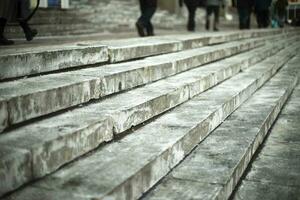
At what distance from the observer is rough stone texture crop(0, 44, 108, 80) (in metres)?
2.71

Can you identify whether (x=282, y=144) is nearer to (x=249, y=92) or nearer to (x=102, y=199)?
(x=249, y=92)

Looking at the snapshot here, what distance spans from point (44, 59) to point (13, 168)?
55.8 inches

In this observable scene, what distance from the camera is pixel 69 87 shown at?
2.66 m

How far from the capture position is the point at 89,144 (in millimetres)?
2346

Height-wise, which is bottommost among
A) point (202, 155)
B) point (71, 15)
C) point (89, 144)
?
point (202, 155)

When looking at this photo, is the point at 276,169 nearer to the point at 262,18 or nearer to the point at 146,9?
the point at 146,9

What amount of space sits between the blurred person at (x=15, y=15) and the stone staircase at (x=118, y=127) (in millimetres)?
1778

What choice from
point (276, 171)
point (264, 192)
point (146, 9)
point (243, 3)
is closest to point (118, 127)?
point (264, 192)

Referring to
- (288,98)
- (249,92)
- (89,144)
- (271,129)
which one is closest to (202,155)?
(89,144)

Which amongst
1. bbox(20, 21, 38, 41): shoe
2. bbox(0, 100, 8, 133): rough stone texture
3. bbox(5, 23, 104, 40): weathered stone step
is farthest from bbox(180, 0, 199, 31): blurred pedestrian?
bbox(0, 100, 8, 133): rough stone texture

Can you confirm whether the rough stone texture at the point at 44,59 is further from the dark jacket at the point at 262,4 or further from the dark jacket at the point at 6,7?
the dark jacket at the point at 262,4

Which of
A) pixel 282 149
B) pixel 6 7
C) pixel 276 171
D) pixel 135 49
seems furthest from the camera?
pixel 6 7

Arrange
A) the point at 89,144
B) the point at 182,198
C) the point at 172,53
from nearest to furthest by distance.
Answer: the point at 182,198
the point at 89,144
the point at 172,53

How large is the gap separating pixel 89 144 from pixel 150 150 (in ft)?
1.29
